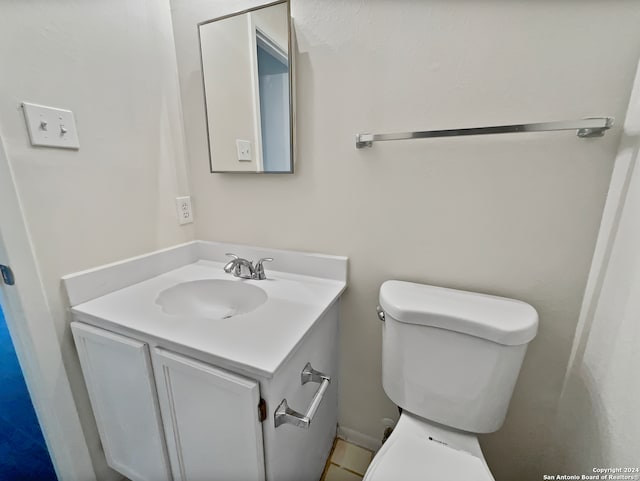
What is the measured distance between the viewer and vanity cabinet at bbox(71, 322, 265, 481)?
2.17 ft

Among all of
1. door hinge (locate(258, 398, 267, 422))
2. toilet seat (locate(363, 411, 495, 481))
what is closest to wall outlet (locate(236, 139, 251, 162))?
door hinge (locate(258, 398, 267, 422))

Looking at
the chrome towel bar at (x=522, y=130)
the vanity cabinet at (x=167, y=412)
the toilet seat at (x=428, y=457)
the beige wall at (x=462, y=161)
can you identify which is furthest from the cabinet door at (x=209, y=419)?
the chrome towel bar at (x=522, y=130)

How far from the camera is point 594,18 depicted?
661mm

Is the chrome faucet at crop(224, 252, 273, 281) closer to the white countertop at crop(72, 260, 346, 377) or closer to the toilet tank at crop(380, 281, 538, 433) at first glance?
the white countertop at crop(72, 260, 346, 377)

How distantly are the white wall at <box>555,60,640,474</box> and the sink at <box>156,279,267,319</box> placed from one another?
3.34ft

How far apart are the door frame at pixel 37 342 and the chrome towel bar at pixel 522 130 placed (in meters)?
1.04

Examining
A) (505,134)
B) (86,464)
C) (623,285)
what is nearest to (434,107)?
(505,134)

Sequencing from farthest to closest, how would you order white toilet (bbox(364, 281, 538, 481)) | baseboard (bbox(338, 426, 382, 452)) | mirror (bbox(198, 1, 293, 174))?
baseboard (bbox(338, 426, 382, 452)) < mirror (bbox(198, 1, 293, 174)) < white toilet (bbox(364, 281, 538, 481))

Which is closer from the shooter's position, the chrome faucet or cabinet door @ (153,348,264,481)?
cabinet door @ (153,348,264,481)

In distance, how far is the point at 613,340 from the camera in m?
0.67

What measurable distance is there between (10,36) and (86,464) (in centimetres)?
137

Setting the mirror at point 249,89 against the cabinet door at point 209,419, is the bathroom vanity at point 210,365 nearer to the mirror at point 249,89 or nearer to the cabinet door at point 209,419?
the cabinet door at point 209,419

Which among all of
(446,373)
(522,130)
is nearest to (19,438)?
(446,373)

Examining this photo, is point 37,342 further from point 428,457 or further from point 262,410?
point 428,457
